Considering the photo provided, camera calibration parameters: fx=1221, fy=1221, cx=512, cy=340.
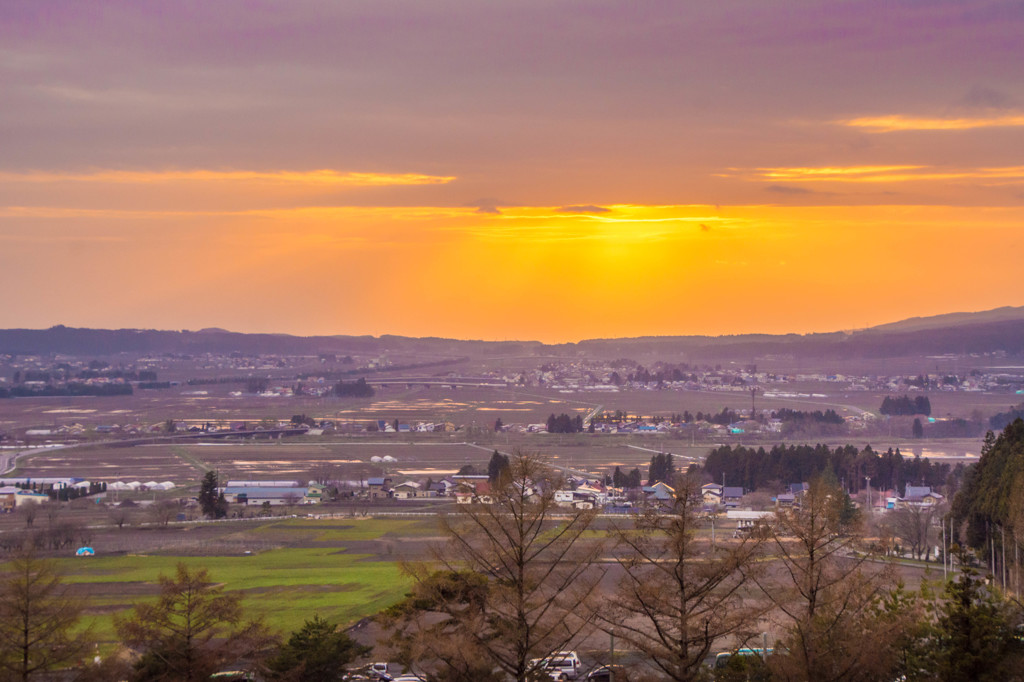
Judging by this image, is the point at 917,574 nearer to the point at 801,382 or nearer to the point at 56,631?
the point at 56,631

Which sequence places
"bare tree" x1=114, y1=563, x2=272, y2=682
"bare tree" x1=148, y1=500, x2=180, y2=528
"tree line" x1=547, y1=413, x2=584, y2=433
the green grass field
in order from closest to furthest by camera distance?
"bare tree" x1=114, y1=563, x2=272, y2=682 → the green grass field → "bare tree" x1=148, y1=500, x2=180, y2=528 → "tree line" x1=547, y1=413, x2=584, y2=433

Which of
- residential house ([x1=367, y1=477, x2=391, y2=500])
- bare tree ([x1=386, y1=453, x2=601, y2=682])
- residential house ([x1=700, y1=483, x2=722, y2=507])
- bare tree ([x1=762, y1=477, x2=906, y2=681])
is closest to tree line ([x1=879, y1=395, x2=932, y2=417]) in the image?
residential house ([x1=700, y1=483, x2=722, y2=507])

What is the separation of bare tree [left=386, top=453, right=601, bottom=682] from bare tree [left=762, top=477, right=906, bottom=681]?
8.50ft

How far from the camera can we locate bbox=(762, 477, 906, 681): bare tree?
1534 centimetres

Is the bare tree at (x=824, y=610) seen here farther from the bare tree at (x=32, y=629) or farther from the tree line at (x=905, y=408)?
the tree line at (x=905, y=408)

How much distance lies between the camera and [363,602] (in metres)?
31.0

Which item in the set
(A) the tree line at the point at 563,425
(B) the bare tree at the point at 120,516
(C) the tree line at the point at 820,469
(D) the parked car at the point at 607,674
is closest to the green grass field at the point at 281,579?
(B) the bare tree at the point at 120,516

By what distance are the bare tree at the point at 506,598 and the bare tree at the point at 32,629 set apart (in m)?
4.40

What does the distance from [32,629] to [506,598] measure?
19.8 feet

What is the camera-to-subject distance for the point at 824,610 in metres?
15.7

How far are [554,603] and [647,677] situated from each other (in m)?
1.52

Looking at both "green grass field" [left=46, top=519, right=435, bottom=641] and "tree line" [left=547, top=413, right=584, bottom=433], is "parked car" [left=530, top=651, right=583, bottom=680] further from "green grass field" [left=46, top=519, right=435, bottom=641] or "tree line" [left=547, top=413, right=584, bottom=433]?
"tree line" [left=547, top=413, right=584, bottom=433]

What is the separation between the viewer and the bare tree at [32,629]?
15352 millimetres

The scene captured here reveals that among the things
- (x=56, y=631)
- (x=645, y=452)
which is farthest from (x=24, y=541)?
(x=645, y=452)
